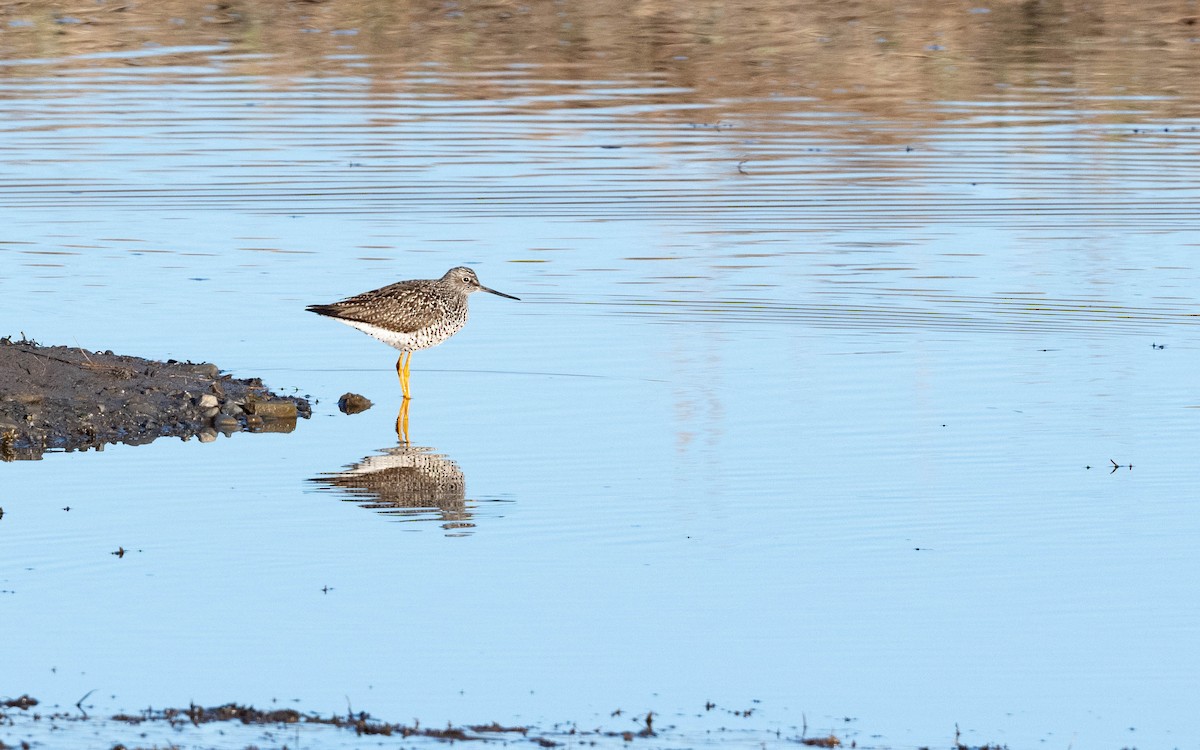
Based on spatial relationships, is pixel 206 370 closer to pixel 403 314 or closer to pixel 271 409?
pixel 271 409

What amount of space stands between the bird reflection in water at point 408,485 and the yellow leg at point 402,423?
0.16 meters

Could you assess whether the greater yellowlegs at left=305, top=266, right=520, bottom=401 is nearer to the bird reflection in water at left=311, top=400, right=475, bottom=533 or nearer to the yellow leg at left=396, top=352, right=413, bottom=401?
the yellow leg at left=396, top=352, right=413, bottom=401

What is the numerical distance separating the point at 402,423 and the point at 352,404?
580mm

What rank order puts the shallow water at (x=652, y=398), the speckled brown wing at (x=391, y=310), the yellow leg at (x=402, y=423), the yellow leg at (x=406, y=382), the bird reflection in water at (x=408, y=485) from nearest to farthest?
the shallow water at (x=652, y=398)
the bird reflection in water at (x=408, y=485)
the yellow leg at (x=402, y=423)
the yellow leg at (x=406, y=382)
the speckled brown wing at (x=391, y=310)

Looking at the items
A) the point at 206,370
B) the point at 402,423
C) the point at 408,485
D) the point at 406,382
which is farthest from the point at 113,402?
the point at 408,485

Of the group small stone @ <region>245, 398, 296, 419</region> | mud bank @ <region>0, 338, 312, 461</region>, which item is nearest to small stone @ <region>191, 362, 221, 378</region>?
mud bank @ <region>0, 338, 312, 461</region>

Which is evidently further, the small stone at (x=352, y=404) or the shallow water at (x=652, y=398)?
the small stone at (x=352, y=404)

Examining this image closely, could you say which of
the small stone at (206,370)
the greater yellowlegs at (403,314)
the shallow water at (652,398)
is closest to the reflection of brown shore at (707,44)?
the shallow water at (652,398)

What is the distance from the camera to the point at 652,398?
1366cm

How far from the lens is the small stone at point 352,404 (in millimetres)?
13578

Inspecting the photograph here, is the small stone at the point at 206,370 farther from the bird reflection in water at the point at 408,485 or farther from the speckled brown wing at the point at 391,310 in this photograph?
the bird reflection in water at the point at 408,485

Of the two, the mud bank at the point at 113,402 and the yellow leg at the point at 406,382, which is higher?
the mud bank at the point at 113,402

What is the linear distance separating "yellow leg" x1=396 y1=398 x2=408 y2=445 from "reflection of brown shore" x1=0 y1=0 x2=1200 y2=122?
15.2m

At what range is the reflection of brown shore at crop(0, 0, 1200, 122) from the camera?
31516 mm
